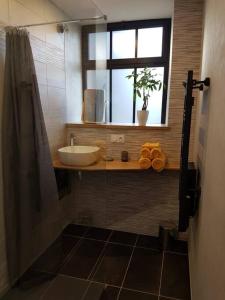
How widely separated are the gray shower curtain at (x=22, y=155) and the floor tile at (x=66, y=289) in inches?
11.4

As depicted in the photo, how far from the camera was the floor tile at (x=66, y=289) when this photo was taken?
1.69m

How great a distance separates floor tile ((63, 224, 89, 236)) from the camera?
2.35m

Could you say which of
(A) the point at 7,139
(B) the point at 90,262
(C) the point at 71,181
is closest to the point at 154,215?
(B) the point at 90,262

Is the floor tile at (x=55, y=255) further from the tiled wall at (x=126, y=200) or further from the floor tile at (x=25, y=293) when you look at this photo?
the tiled wall at (x=126, y=200)

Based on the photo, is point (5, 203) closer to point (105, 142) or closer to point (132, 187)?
point (105, 142)

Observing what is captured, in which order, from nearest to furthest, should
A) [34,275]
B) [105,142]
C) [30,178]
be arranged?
[30,178], [34,275], [105,142]

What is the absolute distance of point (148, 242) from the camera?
2344mm

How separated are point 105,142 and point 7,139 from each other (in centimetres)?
103

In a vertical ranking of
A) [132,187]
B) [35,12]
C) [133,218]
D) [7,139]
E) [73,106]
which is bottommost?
[133,218]

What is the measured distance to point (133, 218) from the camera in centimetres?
248

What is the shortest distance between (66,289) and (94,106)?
1608mm

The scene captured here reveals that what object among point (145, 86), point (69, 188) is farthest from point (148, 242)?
point (145, 86)

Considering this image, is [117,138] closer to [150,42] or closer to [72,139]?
[72,139]

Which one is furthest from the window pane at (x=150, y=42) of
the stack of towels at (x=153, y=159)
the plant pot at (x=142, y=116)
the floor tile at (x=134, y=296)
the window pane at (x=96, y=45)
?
the floor tile at (x=134, y=296)
